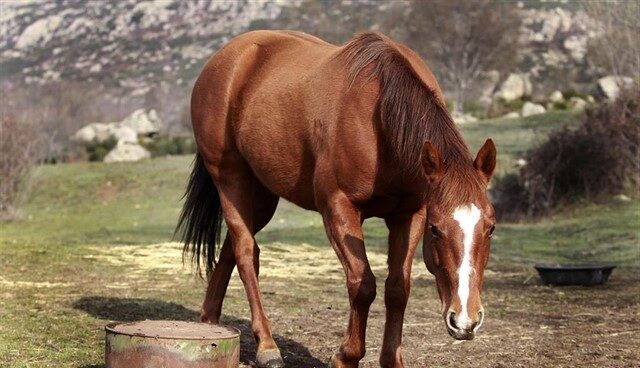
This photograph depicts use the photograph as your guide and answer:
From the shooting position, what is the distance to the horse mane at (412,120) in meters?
4.96

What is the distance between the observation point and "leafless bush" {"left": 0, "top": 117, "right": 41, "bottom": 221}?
21516 millimetres

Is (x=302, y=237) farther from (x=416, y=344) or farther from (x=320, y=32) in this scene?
(x=320, y=32)

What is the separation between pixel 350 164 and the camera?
5617 mm

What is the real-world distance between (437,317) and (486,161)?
356cm

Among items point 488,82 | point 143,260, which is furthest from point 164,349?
point 488,82

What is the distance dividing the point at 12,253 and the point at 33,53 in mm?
86802

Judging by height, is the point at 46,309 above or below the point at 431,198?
below

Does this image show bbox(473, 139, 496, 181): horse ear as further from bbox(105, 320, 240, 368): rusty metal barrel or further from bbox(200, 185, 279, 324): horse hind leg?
bbox(200, 185, 279, 324): horse hind leg

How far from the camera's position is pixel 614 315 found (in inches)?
342

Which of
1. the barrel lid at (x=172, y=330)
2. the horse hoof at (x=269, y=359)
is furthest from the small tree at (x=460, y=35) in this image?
the barrel lid at (x=172, y=330)

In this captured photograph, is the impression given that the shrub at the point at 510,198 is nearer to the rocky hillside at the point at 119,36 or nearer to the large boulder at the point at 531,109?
the large boulder at the point at 531,109

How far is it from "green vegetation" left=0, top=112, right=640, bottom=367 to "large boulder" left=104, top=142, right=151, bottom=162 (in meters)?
6.06

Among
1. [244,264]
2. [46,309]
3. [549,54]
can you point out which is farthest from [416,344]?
[549,54]

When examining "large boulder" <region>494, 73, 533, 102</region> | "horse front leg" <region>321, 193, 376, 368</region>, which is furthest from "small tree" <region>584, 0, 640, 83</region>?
"large boulder" <region>494, 73, 533, 102</region>
